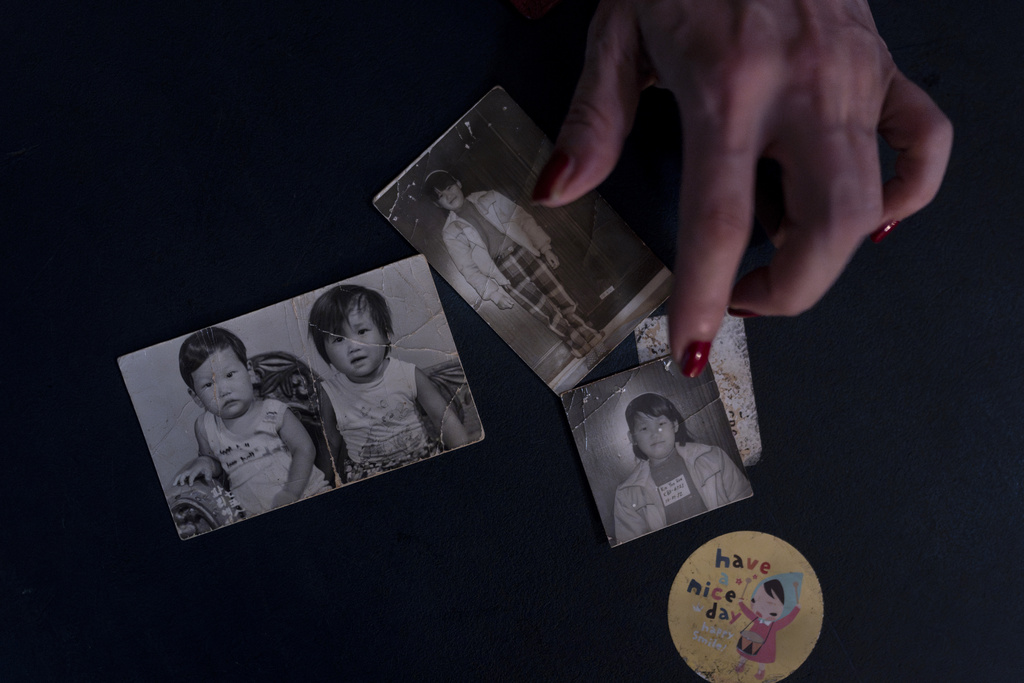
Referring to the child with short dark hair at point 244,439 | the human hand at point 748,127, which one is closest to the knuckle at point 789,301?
the human hand at point 748,127

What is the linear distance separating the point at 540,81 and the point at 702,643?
26.5 inches

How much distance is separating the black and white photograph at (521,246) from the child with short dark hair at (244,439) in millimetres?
240

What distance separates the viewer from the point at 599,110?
57 centimetres

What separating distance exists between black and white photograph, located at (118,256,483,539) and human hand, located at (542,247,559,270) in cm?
13

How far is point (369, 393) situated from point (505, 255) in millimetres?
218

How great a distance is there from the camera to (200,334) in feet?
2.18

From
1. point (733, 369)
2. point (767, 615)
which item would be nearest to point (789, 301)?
point (733, 369)

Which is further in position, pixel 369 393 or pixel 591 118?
pixel 369 393

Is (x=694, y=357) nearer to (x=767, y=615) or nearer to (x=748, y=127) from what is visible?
(x=748, y=127)

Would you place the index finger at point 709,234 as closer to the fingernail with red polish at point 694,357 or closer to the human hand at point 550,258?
the fingernail with red polish at point 694,357

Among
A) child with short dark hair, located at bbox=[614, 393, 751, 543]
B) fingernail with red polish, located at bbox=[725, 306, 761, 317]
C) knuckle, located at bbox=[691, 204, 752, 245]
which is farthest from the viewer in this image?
child with short dark hair, located at bbox=[614, 393, 751, 543]

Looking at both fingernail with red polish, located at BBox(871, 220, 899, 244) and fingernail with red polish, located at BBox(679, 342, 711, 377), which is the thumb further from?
fingernail with red polish, located at BBox(871, 220, 899, 244)

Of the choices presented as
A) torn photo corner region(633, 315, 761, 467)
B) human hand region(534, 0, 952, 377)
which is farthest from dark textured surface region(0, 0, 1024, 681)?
human hand region(534, 0, 952, 377)

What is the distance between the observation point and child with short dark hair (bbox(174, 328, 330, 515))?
2.20 feet
